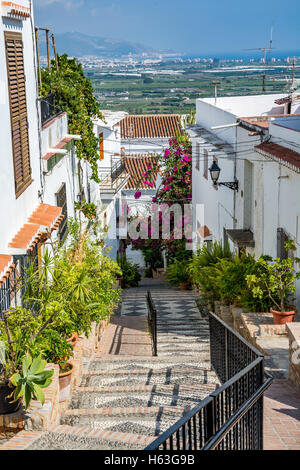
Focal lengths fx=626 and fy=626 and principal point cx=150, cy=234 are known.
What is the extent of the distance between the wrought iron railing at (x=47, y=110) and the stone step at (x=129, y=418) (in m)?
6.19

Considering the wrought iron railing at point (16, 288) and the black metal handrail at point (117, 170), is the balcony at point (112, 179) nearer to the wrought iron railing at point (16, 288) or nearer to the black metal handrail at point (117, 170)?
A: the black metal handrail at point (117, 170)

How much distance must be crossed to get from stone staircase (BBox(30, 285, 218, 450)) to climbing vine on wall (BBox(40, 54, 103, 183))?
559 centimetres

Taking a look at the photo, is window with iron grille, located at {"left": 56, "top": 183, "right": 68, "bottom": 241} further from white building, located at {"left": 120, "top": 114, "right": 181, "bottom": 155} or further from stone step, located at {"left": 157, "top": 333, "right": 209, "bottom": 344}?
white building, located at {"left": 120, "top": 114, "right": 181, "bottom": 155}

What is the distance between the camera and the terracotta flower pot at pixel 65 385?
8070mm

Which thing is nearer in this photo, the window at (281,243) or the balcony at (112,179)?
the window at (281,243)

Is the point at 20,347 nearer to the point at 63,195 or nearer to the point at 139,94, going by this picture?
the point at 63,195

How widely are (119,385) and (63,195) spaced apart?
239 inches

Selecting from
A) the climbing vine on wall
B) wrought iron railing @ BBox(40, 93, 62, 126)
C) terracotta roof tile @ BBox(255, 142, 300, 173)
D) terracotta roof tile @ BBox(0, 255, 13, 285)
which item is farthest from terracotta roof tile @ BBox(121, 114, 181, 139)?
terracotta roof tile @ BBox(0, 255, 13, 285)

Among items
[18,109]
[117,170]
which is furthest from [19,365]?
[117,170]

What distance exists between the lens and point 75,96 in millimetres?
15039

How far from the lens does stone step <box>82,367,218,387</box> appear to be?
8.93 m

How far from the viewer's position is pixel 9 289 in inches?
324

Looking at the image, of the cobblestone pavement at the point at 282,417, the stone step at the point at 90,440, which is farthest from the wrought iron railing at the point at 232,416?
the cobblestone pavement at the point at 282,417

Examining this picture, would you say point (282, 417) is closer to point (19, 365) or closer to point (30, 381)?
point (30, 381)
